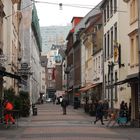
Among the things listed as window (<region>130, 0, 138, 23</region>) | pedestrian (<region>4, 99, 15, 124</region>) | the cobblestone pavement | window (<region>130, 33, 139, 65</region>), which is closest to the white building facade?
window (<region>130, 33, 139, 65</region>)

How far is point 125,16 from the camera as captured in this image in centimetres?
4509

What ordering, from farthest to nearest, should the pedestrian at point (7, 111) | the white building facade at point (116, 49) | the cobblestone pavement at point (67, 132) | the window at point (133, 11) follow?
1. the white building facade at point (116, 49)
2. the window at point (133, 11)
3. the pedestrian at point (7, 111)
4. the cobblestone pavement at point (67, 132)

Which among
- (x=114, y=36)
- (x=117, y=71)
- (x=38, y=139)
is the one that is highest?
(x=114, y=36)

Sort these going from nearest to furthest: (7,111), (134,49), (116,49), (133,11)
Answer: (7,111)
(134,49)
(133,11)
(116,49)

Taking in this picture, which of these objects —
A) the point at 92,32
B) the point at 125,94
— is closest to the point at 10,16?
the point at 125,94

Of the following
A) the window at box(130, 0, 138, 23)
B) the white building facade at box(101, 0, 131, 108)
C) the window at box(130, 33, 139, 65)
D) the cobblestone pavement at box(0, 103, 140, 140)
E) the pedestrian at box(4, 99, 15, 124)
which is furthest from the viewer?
the white building facade at box(101, 0, 131, 108)

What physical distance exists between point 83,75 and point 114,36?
1365 inches

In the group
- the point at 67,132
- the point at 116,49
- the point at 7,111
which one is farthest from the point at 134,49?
the point at 67,132

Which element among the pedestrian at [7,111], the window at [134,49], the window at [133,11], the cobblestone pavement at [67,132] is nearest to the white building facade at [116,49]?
the window at [134,49]

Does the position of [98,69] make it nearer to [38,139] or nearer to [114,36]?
[114,36]

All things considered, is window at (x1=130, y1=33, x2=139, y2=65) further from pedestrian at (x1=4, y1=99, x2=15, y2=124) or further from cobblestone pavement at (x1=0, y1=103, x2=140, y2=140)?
pedestrian at (x1=4, y1=99, x2=15, y2=124)

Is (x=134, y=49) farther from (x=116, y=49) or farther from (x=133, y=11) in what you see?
(x=116, y=49)

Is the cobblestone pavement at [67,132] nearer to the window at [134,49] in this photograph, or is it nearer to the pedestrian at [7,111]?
the pedestrian at [7,111]

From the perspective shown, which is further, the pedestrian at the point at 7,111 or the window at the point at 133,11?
the window at the point at 133,11
